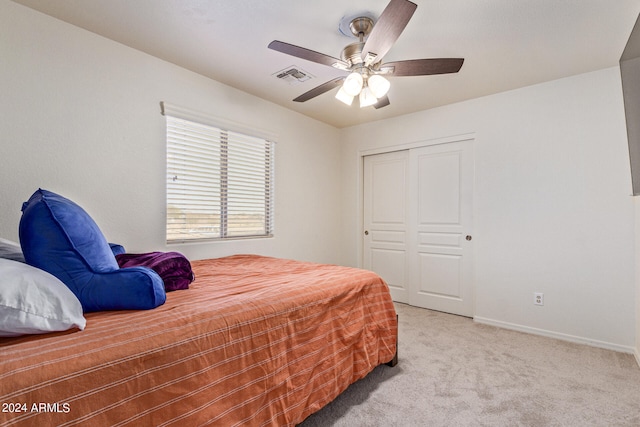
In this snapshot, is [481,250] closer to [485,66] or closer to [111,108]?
[485,66]

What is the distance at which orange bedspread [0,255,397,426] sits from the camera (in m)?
0.85

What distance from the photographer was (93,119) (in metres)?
2.31

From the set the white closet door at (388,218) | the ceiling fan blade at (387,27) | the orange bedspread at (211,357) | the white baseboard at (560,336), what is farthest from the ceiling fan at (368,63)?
the white baseboard at (560,336)

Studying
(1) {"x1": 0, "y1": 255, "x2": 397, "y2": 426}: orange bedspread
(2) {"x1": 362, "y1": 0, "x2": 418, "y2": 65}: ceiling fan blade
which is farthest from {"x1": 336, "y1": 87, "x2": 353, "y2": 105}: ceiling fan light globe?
(1) {"x1": 0, "y1": 255, "x2": 397, "y2": 426}: orange bedspread

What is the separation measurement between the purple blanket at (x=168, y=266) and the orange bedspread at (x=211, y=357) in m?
0.07

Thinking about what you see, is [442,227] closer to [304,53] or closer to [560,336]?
[560,336]

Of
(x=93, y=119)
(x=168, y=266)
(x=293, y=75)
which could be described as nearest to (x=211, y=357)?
(x=168, y=266)

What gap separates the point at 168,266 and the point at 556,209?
10.8 feet

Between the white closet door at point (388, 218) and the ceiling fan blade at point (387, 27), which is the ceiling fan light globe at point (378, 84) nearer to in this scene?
the ceiling fan blade at point (387, 27)

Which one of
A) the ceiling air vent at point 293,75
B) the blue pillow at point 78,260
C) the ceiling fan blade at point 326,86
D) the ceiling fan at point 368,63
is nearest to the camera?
the blue pillow at point 78,260

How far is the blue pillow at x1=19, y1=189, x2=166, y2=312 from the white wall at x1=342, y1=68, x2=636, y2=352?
3.22m

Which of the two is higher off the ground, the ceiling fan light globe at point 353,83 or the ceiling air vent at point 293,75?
the ceiling air vent at point 293,75

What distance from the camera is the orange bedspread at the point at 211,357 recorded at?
0.85 m

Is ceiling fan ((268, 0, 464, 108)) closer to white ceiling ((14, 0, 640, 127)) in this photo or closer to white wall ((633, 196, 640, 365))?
white ceiling ((14, 0, 640, 127))
